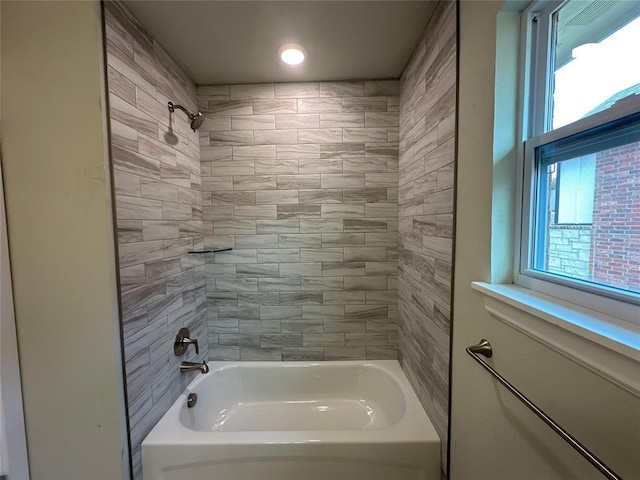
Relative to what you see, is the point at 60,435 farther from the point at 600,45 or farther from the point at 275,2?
the point at 600,45

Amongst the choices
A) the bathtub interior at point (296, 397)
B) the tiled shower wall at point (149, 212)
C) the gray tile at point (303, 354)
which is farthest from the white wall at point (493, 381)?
the tiled shower wall at point (149, 212)

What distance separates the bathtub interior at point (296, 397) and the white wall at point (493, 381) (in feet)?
2.37

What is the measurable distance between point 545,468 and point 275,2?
1.84m

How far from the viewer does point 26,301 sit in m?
1.07

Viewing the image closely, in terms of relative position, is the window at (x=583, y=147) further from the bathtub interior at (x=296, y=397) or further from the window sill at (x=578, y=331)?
the bathtub interior at (x=296, y=397)

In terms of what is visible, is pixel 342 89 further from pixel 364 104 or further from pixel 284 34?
pixel 284 34

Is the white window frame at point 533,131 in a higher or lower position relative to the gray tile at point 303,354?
higher

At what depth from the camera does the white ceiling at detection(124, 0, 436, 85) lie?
45.8 inches

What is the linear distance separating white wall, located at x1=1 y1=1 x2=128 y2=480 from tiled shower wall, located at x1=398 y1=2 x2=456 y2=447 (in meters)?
1.40

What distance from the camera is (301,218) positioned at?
1813 mm

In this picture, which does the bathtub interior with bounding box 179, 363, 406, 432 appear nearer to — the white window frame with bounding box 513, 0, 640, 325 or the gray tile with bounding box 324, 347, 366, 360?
the gray tile with bounding box 324, 347, 366, 360

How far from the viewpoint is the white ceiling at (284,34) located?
1162 mm

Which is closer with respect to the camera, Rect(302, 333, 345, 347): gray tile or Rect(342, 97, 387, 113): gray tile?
Rect(342, 97, 387, 113): gray tile

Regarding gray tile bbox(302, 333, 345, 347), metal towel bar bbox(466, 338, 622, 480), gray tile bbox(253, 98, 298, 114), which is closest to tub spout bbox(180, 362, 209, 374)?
gray tile bbox(302, 333, 345, 347)
